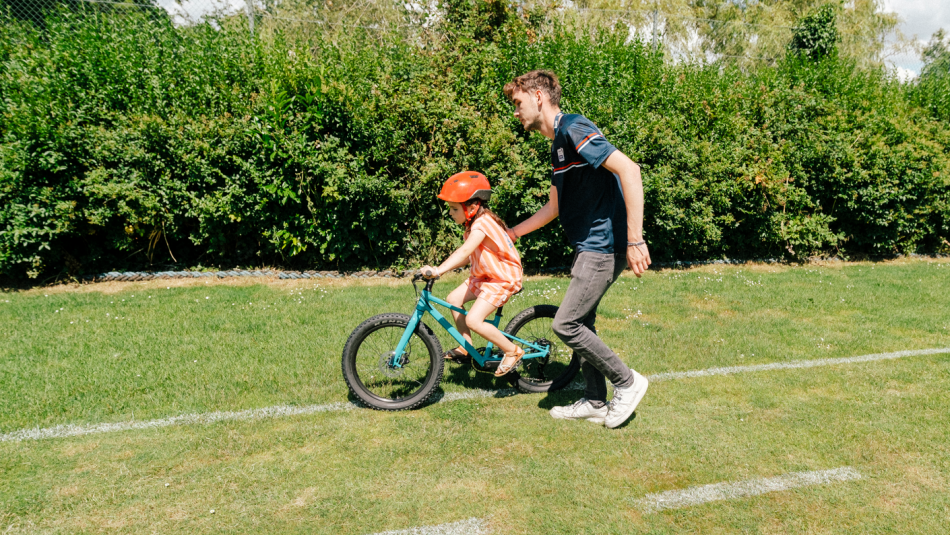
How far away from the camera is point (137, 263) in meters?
8.73

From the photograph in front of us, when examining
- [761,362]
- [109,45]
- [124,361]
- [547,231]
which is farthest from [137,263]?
[761,362]

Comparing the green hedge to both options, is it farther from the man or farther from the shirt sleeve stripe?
the shirt sleeve stripe

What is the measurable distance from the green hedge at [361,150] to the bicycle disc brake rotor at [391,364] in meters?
4.04

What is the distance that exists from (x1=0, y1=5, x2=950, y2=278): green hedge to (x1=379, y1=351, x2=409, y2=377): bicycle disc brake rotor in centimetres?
404

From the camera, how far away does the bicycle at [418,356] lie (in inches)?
174

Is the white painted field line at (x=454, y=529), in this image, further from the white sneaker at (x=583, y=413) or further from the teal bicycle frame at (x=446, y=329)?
the teal bicycle frame at (x=446, y=329)

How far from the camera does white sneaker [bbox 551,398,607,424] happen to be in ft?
14.3

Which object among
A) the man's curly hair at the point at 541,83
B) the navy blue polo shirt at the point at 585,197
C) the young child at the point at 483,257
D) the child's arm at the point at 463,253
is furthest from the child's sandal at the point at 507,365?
the man's curly hair at the point at 541,83

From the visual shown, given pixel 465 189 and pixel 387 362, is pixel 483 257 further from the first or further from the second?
pixel 387 362

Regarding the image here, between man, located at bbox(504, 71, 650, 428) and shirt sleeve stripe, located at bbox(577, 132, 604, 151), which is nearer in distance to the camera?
shirt sleeve stripe, located at bbox(577, 132, 604, 151)

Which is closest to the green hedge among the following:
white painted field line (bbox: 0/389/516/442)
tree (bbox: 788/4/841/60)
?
white painted field line (bbox: 0/389/516/442)

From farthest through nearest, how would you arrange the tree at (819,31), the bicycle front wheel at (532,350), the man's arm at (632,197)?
the tree at (819,31)
the bicycle front wheel at (532,350)
the man's arm at (632,197)

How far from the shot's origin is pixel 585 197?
389 cm

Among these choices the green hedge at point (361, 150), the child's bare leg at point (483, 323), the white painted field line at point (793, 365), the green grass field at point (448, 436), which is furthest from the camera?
the green hedge at point (361, 150)
